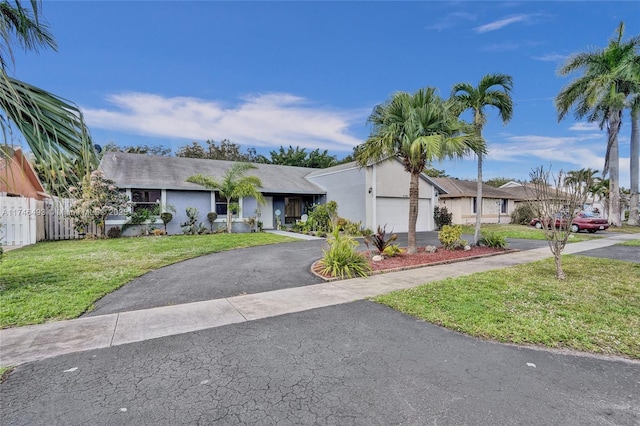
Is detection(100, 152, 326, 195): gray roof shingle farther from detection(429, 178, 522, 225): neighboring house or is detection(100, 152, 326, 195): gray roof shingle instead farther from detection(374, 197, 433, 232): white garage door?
detection(429, 178, 522, 225): neighboring house

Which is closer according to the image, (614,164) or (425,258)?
(425,258)

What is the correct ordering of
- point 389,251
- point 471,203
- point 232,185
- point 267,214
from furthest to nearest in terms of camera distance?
point 471,203 → point 267,214 → point 232,185 → point 389,251

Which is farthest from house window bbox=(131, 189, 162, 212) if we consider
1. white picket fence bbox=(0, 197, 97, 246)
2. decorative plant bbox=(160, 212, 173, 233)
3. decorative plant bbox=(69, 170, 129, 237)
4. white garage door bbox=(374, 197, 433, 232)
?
white garage door bbox=(374, 197, 433, 232)

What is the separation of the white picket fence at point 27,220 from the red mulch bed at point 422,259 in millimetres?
12124

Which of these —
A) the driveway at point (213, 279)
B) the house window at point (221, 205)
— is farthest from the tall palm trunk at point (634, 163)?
the house window at point (221, 205)

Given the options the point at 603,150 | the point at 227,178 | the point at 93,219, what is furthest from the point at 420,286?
the point at 603,150

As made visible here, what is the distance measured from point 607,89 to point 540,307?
2471cm

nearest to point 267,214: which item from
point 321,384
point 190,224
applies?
point 190,224

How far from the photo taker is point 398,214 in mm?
19953

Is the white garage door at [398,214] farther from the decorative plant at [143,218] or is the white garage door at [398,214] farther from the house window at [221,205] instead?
the decorative plant at [143,218]

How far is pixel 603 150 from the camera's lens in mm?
25656

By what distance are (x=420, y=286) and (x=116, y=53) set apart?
14865 millimetres

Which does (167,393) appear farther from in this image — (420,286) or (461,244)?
(461,244)

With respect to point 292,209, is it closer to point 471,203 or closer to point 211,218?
point 211,218
